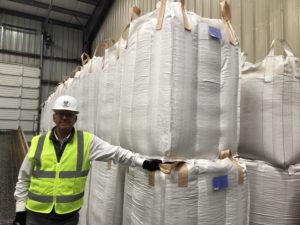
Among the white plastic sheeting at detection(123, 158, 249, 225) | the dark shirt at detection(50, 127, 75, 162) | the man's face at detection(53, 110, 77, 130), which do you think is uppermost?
the man's face at detection(53, 110, 77, 130)

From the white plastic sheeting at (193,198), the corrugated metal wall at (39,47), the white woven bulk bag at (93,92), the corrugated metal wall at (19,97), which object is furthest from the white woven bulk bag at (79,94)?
the corrugated metal wall at (39,47)

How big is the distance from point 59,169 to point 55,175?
0.16ft

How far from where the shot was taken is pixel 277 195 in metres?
1.68

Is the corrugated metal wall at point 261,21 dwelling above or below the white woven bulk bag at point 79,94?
above

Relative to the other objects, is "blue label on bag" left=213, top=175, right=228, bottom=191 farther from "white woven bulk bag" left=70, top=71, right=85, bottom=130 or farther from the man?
"white woven bulk bag" left=70, top=71, right=85, bottom=130

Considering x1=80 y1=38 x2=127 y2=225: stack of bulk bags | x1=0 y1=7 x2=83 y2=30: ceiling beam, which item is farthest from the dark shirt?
x1=0 y1=7 x2=83 y2=30: ceiling beam

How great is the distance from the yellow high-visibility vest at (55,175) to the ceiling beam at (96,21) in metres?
6.15

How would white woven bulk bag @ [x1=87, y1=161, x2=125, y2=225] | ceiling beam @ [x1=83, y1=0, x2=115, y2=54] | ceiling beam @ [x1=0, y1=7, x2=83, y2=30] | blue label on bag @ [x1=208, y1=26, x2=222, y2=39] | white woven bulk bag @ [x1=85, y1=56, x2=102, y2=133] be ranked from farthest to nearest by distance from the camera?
ceiling beam @ [x1=0, y1=7, x2=83, y2=30] < ceiling beam @ [x1=83, y1=0, x2=115, y2=54] < white woven bulk bag @ [x1=85, y1=56, x2=102, y2=133] < white woven bulk bag @ [x1=87, y1=161, x2=125, y2=225] < blue label on bag @ [x1=208, y1=26, x2=222, y2=39]

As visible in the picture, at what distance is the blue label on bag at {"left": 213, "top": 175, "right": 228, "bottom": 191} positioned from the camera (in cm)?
140

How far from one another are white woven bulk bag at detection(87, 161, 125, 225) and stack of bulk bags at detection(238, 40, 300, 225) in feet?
3.11

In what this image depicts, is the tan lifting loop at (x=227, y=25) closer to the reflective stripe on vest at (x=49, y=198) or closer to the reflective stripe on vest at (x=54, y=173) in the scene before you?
the reflective stripe on vest at (x=54, y=173)

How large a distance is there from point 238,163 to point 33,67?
10342mm

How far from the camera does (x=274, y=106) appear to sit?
170 centimetres

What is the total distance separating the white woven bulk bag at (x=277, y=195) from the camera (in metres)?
1.67
